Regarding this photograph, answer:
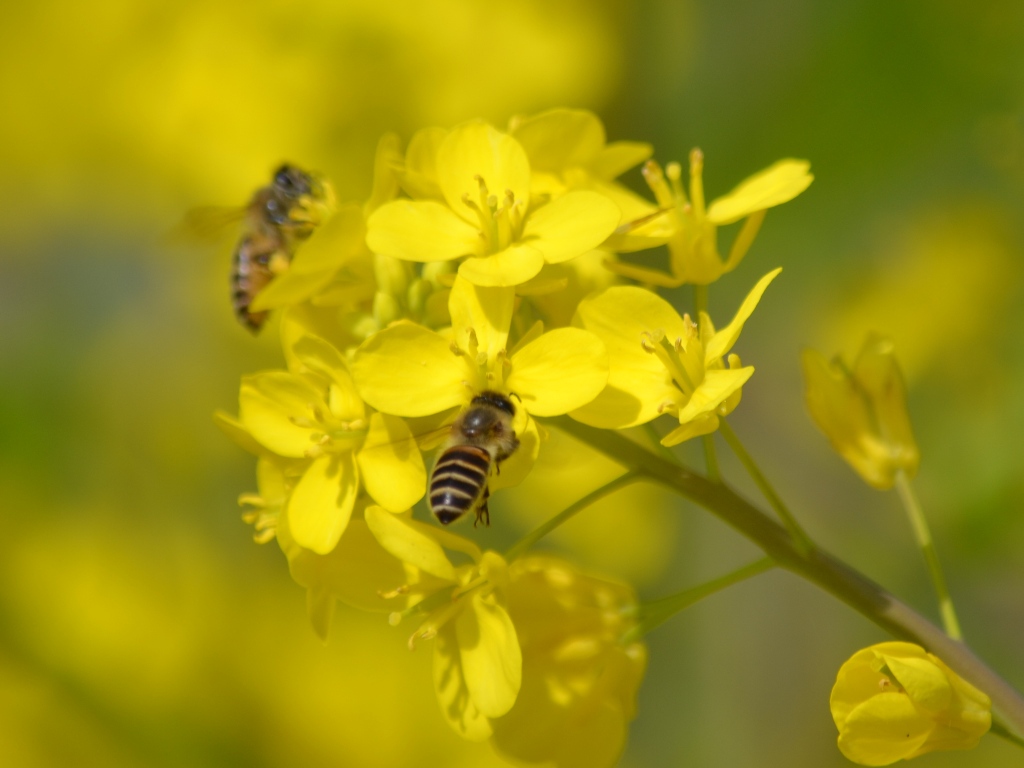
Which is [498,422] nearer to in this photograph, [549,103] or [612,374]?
[612,374]

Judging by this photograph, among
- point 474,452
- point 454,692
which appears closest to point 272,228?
point 474,452

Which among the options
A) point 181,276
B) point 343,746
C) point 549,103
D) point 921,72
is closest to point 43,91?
point 181,276

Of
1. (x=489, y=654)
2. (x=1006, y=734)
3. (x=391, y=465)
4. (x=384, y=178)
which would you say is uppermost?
(x=384, y=178)

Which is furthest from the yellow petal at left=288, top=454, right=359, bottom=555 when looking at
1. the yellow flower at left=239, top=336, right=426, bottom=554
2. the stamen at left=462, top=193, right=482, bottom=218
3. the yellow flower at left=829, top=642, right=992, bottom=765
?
the yellow flower at left=829, top=642, right=992, bottom=765

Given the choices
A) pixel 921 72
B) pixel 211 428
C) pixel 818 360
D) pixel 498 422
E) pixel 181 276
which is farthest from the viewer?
pixel 181 276

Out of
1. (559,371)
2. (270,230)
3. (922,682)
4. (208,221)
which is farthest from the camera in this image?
(208,221)

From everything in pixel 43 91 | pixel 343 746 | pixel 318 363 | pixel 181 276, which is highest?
pixel 43 91

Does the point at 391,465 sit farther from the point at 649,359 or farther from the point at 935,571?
the point at 935,571
